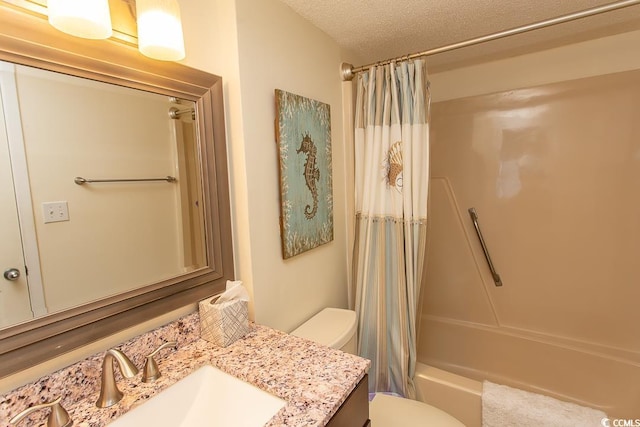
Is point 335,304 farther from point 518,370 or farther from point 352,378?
point 518,370

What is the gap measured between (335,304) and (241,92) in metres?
1.27

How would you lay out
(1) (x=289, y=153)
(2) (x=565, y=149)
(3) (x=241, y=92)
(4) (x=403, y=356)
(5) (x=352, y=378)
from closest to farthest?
(5) (x=352, y=378)
(3) (x=241, y=92)
(1) (x=289, y=153)
(4) (x=403, y=356)
(2) (x=565, y=149)

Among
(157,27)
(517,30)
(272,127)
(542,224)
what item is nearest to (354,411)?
(272,127)

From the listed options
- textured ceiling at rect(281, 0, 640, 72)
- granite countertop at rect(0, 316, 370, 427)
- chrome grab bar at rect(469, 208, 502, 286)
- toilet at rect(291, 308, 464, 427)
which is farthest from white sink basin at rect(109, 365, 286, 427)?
chrome grab bar at rect(469, 208, 502, 286)

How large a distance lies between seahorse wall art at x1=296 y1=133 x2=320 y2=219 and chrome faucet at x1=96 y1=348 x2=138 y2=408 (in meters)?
0.90

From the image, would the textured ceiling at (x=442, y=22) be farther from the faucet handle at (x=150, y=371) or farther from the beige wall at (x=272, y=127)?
the faucet handle at (x=150, y=371)

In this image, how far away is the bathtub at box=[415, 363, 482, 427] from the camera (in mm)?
1503

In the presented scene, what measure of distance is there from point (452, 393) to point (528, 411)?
0.33 meters

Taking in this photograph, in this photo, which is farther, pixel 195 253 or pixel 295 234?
pixel 295 234

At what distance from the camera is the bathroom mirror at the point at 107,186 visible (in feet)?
2.29

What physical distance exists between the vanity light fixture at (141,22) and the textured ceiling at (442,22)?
2.23 ft

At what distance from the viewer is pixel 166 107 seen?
984mm

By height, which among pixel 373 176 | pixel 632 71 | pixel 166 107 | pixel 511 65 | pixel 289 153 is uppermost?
pixel 511 65

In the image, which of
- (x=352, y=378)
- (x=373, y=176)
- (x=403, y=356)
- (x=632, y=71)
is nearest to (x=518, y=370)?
(x=403, y=356)
